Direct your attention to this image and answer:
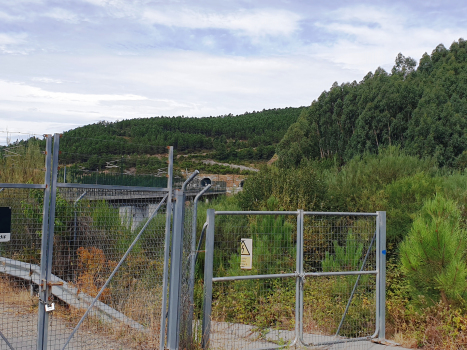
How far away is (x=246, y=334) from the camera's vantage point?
6855 millimetres

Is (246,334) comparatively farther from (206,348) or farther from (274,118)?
(274,118)

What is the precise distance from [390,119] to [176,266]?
25.4m

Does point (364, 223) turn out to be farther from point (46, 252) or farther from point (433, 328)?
point (46, 252)

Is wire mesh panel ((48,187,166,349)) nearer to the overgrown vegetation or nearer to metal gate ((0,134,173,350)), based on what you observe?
metal gate ((0,134,173,350))

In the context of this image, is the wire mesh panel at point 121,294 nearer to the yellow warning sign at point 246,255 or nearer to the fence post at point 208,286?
the fence post at point 208,286

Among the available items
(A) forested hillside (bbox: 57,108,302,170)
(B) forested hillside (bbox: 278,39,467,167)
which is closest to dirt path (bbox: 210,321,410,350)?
(B) forested hillside (bbox: 278,39,467,167)

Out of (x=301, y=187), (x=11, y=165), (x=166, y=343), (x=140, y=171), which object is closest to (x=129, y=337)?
(x=166, y=343)

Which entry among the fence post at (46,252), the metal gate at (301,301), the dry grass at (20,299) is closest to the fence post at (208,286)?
the metal gate at (301,301)

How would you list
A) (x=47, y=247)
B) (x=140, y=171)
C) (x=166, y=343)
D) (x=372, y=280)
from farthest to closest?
(x=372, y=280)
(x=140, y=171)
(x=166, y=343)
(x=47, y=247)

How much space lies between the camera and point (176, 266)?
18.4ft

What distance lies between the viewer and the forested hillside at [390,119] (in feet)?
82.6

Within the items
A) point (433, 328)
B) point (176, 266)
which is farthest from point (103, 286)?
point (433, 328)

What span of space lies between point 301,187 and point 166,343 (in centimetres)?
806

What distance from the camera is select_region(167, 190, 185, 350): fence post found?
18.1 feet
